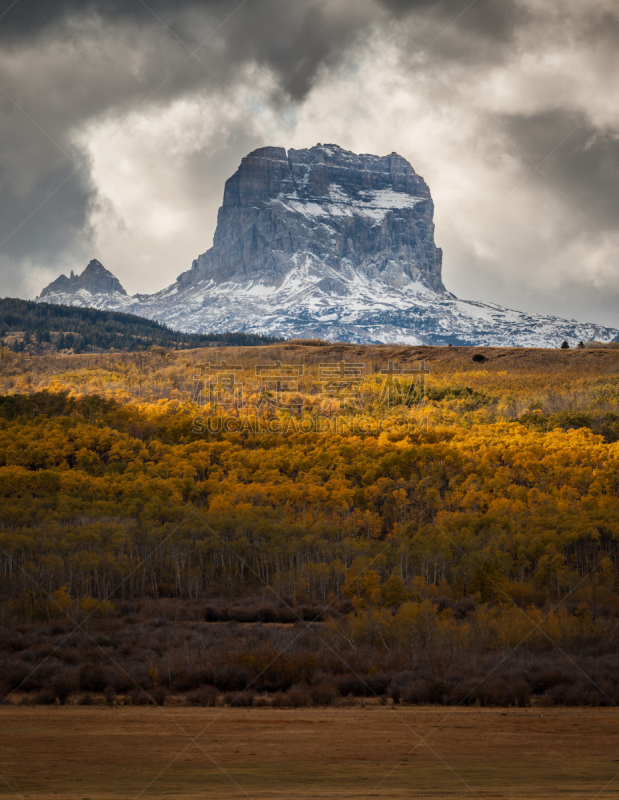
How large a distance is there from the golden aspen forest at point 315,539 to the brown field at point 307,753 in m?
2.61

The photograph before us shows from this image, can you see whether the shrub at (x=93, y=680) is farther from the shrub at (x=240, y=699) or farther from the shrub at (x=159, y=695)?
the shrub at (x=240, y=699)

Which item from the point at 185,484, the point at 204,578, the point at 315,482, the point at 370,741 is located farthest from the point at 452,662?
the point at 185,484

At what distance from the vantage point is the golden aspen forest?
28.3 m

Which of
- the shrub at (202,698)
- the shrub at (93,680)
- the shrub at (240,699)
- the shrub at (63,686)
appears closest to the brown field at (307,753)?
the shrub at (240,699)

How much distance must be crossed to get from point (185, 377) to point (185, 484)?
5275cm

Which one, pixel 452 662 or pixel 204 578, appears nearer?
pixel 452 662

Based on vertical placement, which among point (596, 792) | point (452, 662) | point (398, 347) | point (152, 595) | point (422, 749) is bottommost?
point (152, 595)

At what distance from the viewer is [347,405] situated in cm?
9831

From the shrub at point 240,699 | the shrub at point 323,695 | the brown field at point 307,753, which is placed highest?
the brown field at point 307,753

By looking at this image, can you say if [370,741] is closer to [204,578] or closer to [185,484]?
[204,578]

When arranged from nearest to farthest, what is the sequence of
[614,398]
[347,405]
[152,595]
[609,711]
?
1. [609,711]
2. [152,595]
3. [614,398]
4. [347,405]

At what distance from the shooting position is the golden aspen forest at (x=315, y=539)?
2831cm

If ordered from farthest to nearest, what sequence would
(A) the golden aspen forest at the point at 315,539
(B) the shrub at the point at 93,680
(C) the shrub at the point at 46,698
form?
(A) the golden aspen forest at the point at 315,539
(B) the shrub at the point at 93,680
(C) the shrub at the point at 46,698

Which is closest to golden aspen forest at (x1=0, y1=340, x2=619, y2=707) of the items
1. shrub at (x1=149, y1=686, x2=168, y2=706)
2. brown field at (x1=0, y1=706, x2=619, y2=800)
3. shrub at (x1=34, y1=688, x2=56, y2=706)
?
shrub at (x1=34, y1=688, x2=56, y2=706)
